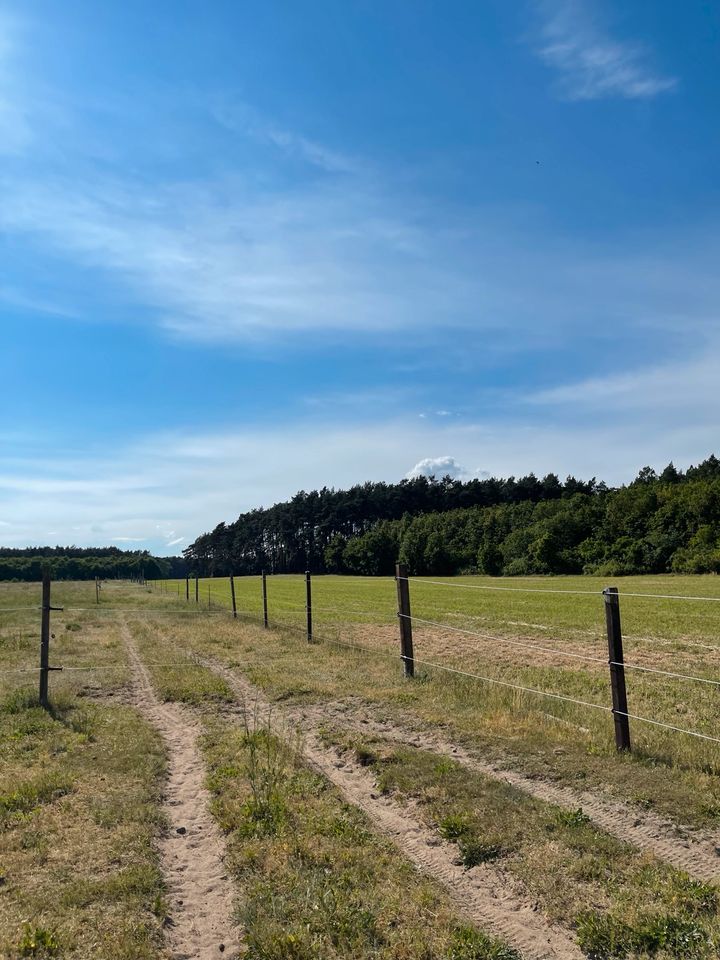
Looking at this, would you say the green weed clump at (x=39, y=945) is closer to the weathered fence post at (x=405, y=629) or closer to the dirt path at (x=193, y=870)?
the dirt path at (x=193, y=870)

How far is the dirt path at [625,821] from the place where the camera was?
4434 millimetres

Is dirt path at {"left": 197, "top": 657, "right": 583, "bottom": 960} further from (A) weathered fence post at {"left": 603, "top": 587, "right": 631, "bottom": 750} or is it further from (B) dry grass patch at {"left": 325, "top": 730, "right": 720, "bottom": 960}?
(A) weathered fence post at {"left": 603, "top": 587, "right": 631, "bottom": 750}

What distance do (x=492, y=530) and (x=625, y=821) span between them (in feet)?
313

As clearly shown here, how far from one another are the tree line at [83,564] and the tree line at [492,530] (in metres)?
12.6

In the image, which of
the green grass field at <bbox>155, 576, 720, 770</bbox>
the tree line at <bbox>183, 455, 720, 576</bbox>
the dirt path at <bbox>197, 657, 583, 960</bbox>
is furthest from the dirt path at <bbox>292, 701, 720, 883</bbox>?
the tree line at <bbox>183, 455, 720, 576</bbox>

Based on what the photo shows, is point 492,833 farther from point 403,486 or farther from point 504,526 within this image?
point 403,486

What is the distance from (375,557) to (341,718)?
4124 inches

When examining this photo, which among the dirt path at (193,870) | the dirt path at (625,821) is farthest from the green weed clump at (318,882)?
the dirt path at (625,821)

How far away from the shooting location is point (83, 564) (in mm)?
136000

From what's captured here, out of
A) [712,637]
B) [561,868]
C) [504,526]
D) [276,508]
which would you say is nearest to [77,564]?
[276,508]

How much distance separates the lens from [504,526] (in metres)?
97.9

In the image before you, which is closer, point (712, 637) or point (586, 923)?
point (586, 923)

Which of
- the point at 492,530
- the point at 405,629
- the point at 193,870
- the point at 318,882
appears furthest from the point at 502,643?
the point at 492,530

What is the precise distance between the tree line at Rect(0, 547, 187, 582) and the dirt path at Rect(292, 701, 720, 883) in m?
110
